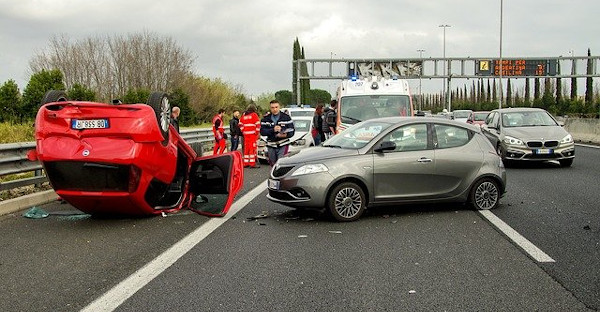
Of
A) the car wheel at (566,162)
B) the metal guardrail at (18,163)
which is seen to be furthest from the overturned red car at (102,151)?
the car wheel at (566,162)

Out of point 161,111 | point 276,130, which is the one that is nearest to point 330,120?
point 276,130

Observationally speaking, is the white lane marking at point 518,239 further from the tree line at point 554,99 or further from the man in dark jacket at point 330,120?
the tree line at point 554,99

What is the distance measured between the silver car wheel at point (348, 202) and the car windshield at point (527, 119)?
10.1m

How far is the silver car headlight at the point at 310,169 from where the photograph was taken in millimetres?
8805

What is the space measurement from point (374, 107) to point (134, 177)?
8975mm

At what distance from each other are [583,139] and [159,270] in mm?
28230

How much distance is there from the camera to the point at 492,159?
32.1ft

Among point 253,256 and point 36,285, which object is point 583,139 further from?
point 36,285

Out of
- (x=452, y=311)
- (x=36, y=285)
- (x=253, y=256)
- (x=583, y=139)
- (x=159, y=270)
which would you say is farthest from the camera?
(x=583, y=139)

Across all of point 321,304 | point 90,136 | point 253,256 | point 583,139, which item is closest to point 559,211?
point 253,256

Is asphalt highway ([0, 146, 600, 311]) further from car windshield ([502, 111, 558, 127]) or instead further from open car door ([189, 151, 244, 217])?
car windshield ([502, 111, 558, 127])

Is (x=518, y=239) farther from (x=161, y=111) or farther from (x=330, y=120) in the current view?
(x=330, y=120)

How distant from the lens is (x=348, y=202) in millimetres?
8844

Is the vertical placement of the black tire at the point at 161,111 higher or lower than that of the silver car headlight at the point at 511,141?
higher
